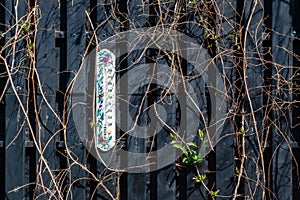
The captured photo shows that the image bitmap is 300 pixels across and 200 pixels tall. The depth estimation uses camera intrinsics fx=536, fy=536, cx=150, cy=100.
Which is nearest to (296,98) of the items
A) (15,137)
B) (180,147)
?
(180,147)

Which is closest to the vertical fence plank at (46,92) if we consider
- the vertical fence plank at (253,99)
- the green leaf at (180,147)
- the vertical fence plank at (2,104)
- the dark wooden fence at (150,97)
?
the dark wooden fence at (150,97)

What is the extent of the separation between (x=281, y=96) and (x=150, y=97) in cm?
82

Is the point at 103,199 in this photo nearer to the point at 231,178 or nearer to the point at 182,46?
the point at 231,178

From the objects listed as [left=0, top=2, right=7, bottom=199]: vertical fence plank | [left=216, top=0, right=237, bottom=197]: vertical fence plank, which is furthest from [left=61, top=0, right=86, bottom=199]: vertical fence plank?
[left=216, top=0, right=237, bottom=197]: vertical fence plank

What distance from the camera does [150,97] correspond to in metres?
3.30

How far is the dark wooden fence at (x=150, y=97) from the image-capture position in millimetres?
3225

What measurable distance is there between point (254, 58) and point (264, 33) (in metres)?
0.17

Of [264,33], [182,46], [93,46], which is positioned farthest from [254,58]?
[93,46]

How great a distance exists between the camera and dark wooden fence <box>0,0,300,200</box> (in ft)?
10.6

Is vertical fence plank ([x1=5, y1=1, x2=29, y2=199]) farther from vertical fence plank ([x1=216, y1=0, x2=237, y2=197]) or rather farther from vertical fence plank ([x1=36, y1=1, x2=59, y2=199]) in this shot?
vertical fence plank ([x1=216, y1=0, x2=237, y2=197])

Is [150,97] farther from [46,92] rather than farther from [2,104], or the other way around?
[2,104]

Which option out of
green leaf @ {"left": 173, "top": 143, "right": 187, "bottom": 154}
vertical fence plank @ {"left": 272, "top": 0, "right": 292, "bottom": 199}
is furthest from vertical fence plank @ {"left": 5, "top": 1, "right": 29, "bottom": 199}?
vertical fence plank @ {"left": 272, "top": 0, "right": 292, "bottom": 199}

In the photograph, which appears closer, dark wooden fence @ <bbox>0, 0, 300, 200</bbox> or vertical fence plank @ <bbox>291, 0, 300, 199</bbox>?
dark wooden fence @ <bbox>0, 0, 300, 200</bbox>

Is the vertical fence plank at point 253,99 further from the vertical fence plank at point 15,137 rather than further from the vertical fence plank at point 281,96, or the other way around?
the vertical fence plank at point 15,137
